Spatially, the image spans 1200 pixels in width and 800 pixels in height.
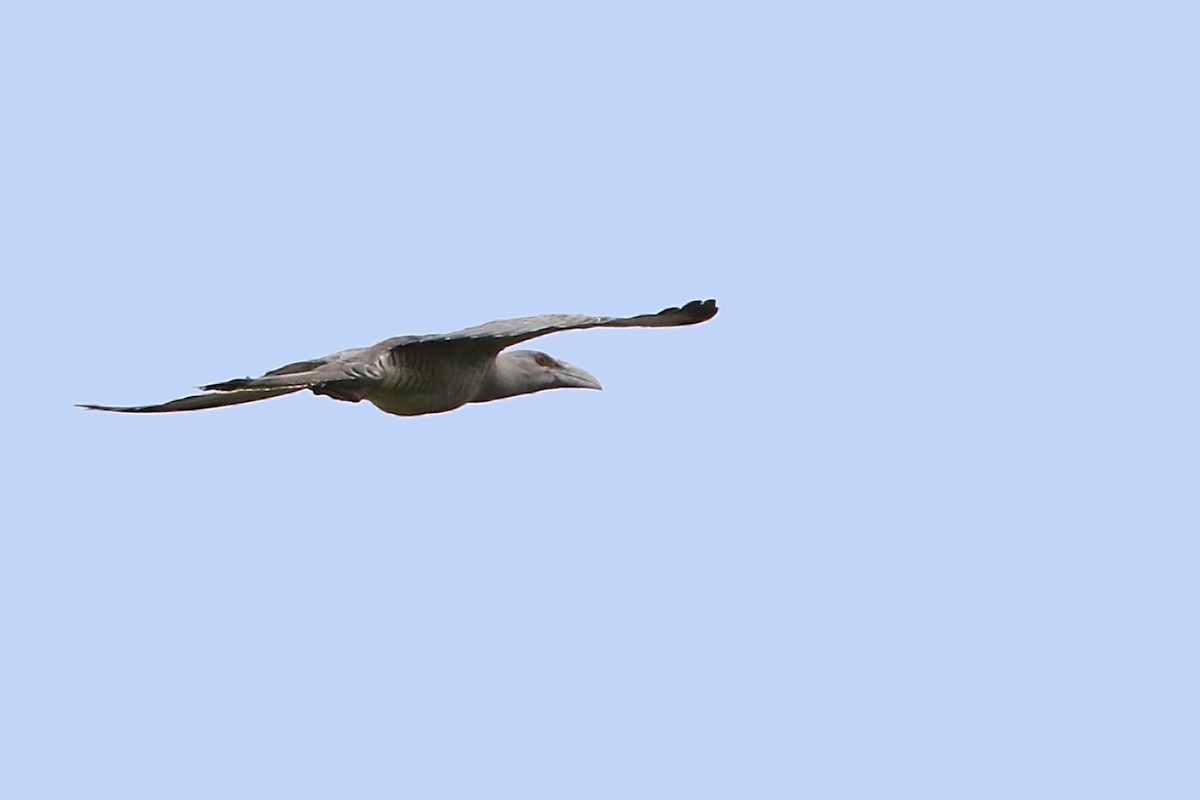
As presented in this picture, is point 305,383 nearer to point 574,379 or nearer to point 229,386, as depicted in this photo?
point 229,386

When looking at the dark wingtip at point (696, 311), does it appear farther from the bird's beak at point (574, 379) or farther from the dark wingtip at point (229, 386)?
the dark wingtip at point (229, 386)

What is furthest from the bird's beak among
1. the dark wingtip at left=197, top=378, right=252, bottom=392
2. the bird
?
the dark wingtip at left=197, top=378, right=252, bottom=392

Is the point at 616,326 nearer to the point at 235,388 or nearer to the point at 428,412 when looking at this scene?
the point at 428,412

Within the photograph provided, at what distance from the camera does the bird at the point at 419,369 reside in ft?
40.9

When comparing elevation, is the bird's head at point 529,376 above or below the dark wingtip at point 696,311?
below

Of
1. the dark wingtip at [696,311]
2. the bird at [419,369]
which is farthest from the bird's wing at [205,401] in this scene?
A: the dark wingtip at [696,311]

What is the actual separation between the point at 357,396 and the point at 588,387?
2.18 metres

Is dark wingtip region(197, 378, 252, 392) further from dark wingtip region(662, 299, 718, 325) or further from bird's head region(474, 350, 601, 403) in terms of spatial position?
dark wingtip region(662, 299, 718, 325)

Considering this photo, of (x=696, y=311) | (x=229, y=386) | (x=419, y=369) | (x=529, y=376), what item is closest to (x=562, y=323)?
(x=696, y=311)

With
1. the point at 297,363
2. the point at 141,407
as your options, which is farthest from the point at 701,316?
the point at 141,407

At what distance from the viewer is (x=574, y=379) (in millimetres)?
14250

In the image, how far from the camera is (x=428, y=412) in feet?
43.5

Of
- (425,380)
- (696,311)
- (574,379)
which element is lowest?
(574,379)

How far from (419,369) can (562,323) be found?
1.16 m
